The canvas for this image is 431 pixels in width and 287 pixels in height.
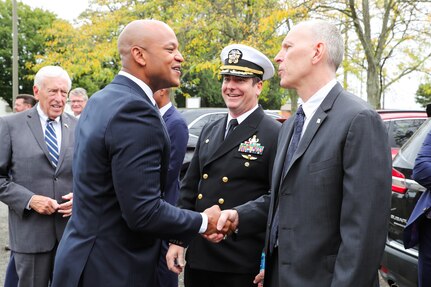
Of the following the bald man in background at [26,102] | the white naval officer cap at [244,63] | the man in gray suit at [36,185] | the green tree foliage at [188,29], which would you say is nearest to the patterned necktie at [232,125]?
the white naval officer cap at [244,63]

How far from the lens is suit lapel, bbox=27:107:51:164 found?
3.53 m

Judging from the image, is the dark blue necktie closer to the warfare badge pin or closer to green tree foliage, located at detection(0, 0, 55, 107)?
the warfare badge pin

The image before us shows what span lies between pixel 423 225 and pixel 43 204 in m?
2.58

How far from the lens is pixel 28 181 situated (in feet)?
11.5

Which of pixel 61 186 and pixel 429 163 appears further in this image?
pixel 61 186

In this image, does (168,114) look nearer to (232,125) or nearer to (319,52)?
(232,125)

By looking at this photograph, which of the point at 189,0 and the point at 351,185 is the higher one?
the point at 189,0

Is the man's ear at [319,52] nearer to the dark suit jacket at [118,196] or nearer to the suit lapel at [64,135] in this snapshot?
the dark suit jacket at [118,196]

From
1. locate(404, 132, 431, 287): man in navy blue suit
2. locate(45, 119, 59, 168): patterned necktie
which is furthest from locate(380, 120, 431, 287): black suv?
locate(45, 119, 59, 168): patterned necktie

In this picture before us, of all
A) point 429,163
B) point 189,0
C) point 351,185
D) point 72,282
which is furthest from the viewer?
point 189,0

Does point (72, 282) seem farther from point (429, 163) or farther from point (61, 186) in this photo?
point (429, 163)

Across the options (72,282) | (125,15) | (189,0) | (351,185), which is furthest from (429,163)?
(125,15)

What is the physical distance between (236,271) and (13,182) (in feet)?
5.74

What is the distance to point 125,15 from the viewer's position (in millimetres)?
18359
